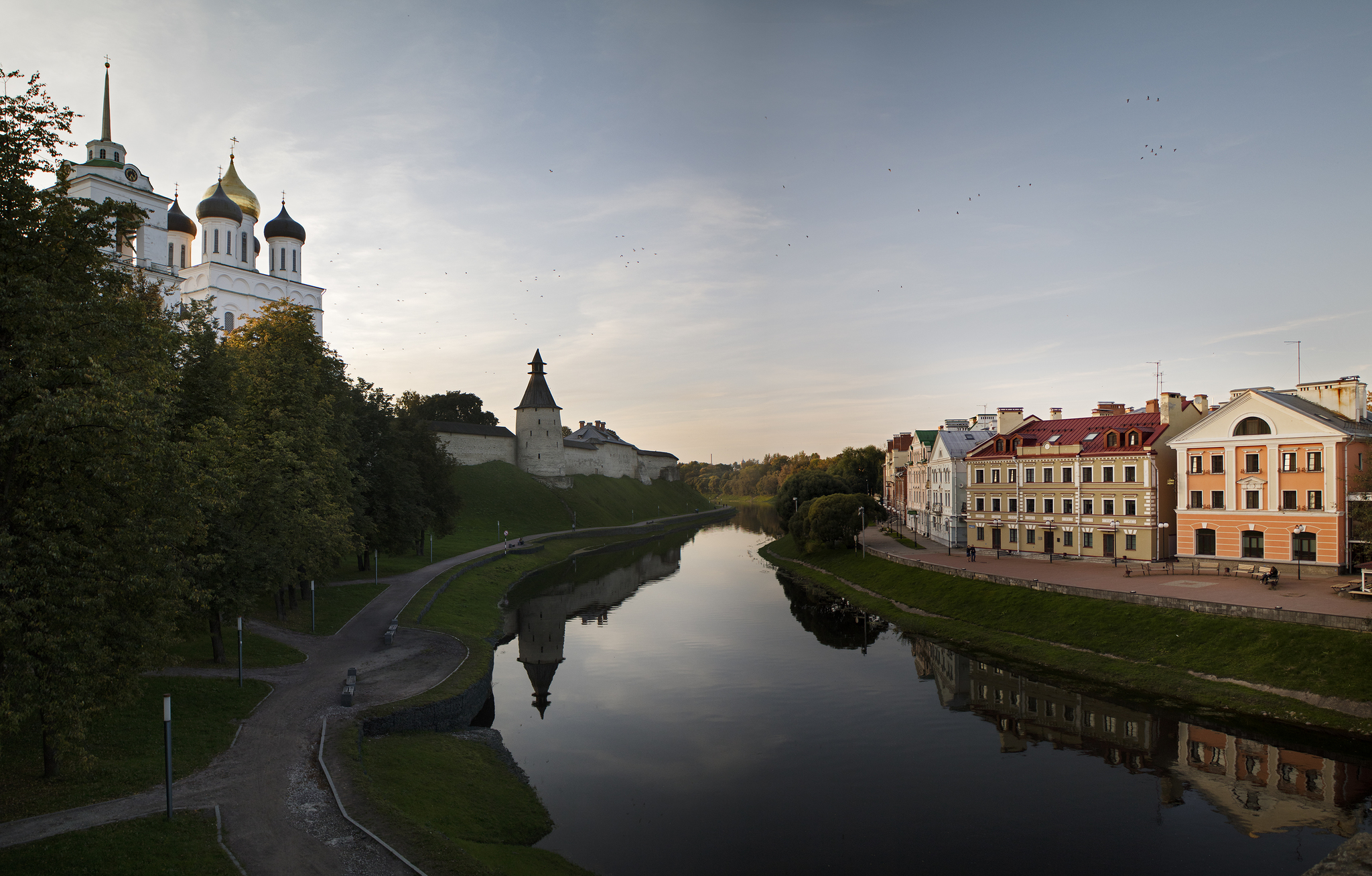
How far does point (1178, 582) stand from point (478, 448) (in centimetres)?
8539

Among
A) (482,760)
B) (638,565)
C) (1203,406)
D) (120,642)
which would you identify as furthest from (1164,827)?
(638,565)

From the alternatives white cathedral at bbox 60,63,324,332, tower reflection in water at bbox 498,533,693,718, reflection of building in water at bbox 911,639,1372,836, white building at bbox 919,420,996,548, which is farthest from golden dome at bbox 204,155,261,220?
reflection of building in water at bbox 911,639,1372,836

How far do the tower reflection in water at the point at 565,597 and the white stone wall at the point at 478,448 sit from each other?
107ft

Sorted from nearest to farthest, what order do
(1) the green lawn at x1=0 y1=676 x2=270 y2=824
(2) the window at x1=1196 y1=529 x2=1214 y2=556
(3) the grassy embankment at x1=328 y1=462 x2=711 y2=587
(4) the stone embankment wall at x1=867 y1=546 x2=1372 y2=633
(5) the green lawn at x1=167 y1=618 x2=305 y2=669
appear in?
(1) the green lawn at x1=0 y1=676 x2=270 y2=824 → (5) the green lawn at x1=167 y1=618 x2=305 y2=669 → (4) the stone embankment wall at x1=867 y1=546 x2=1372 y2=633 → (2) the window at x1=1196 y1=529 x2=1214 y2=556 → (3) the grassy embankment at x1=328 y1=462 x2=711 y2=587

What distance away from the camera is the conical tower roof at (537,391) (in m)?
106

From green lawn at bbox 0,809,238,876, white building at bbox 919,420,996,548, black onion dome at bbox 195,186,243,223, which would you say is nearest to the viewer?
green lawn at bbox 0,809,238,876

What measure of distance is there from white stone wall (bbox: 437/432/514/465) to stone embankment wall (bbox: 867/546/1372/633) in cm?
7410

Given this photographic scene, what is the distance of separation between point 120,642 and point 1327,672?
32.6m

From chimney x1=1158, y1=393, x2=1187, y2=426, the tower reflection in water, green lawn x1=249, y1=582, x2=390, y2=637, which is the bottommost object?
the tower reflection in water

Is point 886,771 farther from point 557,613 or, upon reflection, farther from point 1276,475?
point 1276,475

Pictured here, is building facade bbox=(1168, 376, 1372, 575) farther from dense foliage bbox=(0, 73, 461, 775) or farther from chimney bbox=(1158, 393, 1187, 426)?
dense foliage bbox=(0, 73, 461, 775)

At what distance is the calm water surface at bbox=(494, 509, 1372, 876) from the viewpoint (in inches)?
644

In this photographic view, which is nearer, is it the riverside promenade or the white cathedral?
the riverside promenade

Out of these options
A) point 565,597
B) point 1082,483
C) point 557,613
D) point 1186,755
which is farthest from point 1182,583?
point 565,597
